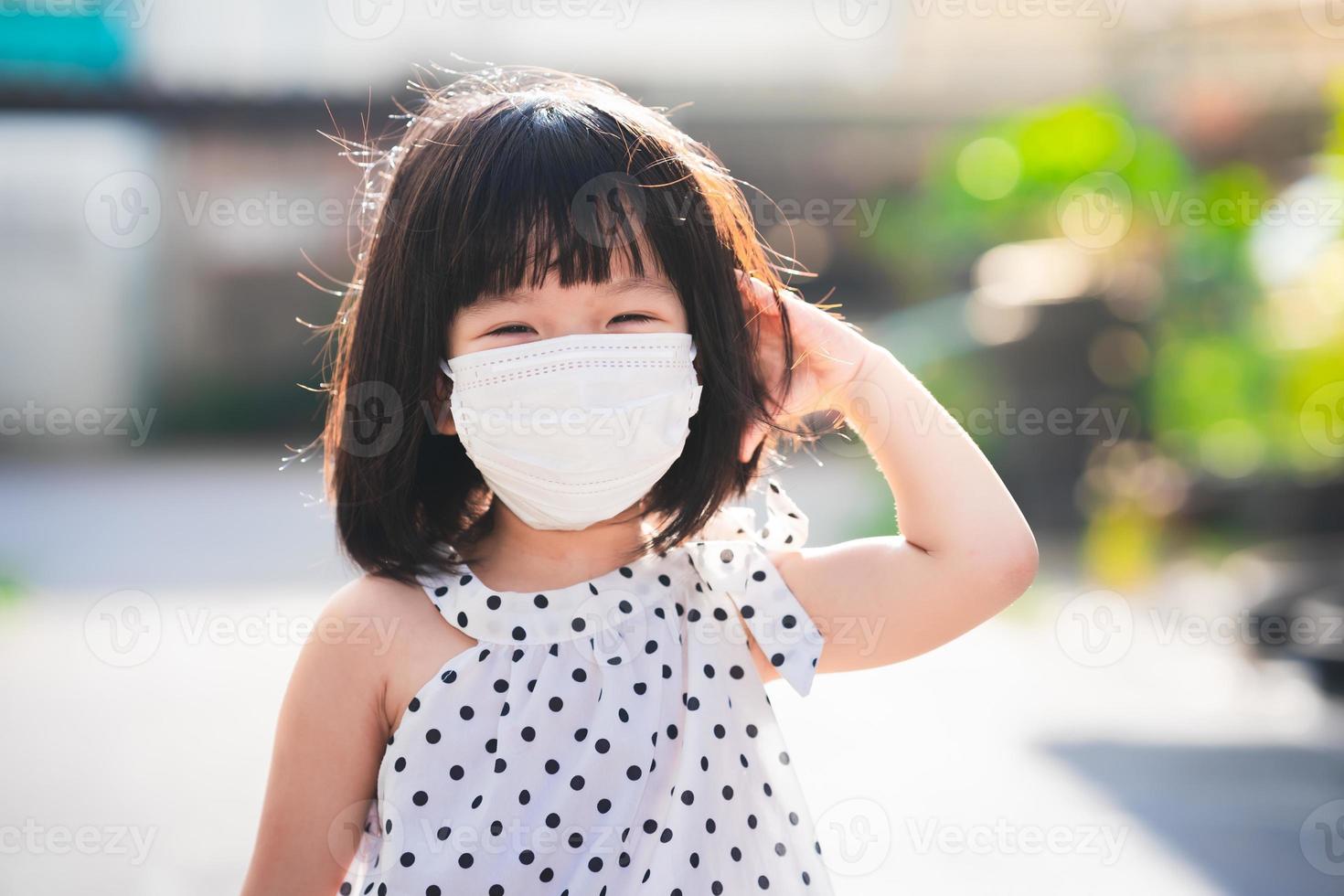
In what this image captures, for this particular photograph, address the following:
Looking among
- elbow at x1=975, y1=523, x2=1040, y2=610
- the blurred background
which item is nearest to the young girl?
elbow at x1=975, y1=523, x2=1040, y2=610

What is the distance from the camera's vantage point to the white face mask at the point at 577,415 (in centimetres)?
137

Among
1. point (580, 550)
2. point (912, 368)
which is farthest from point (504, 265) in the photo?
point (912, 368)

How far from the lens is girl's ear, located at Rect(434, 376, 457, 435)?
4.81 feet

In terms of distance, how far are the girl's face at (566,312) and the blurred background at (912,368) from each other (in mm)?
474

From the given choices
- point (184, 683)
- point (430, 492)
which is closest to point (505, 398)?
point (430, 492)

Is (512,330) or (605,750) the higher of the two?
(512,330)

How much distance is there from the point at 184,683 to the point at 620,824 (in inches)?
154

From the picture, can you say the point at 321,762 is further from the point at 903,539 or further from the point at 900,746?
the point at 900,746

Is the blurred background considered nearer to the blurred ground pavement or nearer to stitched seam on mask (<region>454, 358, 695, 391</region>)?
the blurred ground pavement

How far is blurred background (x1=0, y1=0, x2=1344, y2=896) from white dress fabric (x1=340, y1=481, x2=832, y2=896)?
78cm

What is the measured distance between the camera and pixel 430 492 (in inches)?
62.7

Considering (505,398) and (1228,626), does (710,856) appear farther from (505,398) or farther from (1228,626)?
(1228,626)

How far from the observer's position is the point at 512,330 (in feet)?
4.58

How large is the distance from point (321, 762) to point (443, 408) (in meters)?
0.43
